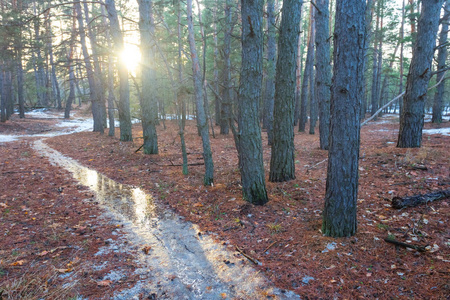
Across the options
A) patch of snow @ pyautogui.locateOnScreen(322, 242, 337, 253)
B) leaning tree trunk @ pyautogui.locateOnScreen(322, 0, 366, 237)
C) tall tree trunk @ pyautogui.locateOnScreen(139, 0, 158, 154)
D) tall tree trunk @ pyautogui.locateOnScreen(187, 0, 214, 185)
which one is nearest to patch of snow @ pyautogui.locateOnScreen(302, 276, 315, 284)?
patch of snow @ pyautogui.locateOnScreen(322, 242, 337, 253)

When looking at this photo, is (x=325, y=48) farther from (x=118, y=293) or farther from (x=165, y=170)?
(x=118, y=293)

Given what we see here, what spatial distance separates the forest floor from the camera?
125 inches

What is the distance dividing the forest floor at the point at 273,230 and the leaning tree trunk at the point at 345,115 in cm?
46

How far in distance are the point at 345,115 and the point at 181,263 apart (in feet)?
10.6

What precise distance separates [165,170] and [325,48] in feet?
27.9

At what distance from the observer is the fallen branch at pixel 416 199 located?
15.3 ft

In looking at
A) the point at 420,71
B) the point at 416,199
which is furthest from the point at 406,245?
the point at 420,71

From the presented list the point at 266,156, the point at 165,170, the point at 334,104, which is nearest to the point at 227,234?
the point at 334,104

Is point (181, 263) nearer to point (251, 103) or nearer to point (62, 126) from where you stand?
point (251, 103)

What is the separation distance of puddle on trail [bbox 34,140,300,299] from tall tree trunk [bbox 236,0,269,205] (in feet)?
5.19

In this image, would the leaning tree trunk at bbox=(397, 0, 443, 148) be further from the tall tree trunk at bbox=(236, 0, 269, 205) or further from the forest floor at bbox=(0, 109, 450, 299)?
the tall tree trunk at bbox=(236, 0, 269, 205)

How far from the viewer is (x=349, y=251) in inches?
145

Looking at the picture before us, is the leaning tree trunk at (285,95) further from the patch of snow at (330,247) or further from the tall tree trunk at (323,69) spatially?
the tall tree trunk at (323,69)

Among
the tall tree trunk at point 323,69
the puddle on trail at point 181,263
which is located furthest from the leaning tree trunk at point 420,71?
the puddle on trail at point 181,263
